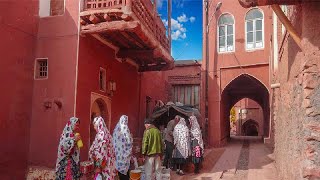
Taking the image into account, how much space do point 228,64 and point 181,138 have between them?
7.58 meters

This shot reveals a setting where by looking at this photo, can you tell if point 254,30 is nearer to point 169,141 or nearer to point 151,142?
point 169,141

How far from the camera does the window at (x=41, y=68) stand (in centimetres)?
968

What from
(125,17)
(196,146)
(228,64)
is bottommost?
(196,146)

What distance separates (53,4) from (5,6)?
1.59 meters

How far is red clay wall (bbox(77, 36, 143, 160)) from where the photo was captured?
9.46m

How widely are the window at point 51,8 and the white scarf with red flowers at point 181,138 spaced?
4889 millimetres

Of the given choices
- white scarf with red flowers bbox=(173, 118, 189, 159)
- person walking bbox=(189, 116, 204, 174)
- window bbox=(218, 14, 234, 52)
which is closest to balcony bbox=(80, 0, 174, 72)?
white scarf with red flowers bbox=(173, 118, 189, 159)

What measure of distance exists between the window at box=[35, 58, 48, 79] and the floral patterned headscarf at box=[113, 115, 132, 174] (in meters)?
3.51

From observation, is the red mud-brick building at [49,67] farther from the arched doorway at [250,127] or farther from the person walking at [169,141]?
the arched doorway at [250,127]

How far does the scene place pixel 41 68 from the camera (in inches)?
387

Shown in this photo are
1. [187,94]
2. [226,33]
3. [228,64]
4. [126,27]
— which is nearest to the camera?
[126,27]

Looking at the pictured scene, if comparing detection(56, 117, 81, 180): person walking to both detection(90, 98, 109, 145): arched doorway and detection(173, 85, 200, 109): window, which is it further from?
detection(173, 85, 200, 109): window

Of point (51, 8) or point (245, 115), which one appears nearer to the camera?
point (51, 8)

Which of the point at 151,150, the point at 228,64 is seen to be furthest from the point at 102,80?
the point at 228,64
